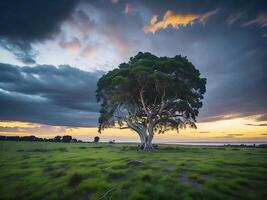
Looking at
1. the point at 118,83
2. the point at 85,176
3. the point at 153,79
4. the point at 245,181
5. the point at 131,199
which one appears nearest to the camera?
the point at 131,199

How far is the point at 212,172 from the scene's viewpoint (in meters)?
16.2

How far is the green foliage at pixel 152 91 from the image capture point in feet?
118

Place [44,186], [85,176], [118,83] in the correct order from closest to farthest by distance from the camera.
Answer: [44,186]
[85,176]
[118,83]

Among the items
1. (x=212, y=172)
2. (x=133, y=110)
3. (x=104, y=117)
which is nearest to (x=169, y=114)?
(x=133, y=110)

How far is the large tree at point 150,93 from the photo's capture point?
3603 centimetres

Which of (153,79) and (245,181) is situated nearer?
(245,181)

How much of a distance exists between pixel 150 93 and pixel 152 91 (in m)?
0.77

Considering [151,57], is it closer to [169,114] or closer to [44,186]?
[169,114]

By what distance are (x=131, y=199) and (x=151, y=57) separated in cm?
3409

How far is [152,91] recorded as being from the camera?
43.0 metres

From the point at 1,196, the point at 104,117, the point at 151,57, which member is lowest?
the point at 1,196

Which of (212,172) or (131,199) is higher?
(212,172)

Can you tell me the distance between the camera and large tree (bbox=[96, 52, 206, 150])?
3603 centimetres

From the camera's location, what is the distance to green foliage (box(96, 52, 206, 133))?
3588 centimetres
